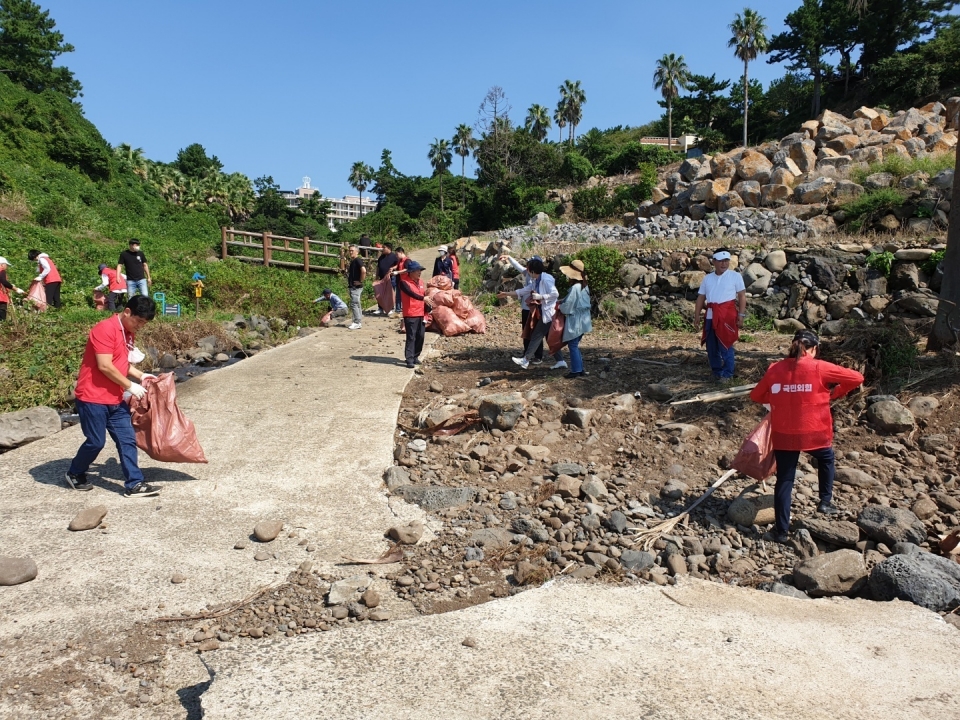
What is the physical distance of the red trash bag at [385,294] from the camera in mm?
12013

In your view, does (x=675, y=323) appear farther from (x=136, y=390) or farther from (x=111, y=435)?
(x=111, y=435)

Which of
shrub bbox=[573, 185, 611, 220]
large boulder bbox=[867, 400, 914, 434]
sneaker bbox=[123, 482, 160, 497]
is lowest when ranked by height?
sneaker bbox=[123, 482, 160, 497]

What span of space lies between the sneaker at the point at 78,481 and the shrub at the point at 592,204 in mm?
20716

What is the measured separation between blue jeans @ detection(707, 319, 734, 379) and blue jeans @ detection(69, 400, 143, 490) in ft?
16.5

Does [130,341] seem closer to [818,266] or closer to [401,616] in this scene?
[401,616]

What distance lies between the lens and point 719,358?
21.8ft

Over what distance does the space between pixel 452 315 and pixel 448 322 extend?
157mm

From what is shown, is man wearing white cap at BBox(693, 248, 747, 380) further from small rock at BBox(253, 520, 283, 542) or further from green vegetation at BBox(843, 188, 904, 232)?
green vegetation at BBox(843, 188, 904, 232)

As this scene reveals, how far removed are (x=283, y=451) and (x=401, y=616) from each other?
249cm

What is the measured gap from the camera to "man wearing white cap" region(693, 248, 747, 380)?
21.2 feet

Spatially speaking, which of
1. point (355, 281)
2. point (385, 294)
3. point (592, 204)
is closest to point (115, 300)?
point (355, 281)

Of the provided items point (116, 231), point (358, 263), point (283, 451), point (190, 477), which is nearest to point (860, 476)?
point (283, 451)

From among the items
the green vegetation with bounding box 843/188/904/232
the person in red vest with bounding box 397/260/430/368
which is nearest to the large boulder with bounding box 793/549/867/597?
the person in red vest with bounding box 397/260/430/368

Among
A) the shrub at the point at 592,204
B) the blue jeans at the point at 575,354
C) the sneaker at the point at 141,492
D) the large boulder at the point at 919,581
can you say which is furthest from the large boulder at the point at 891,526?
the shrub at the point at 592,204
